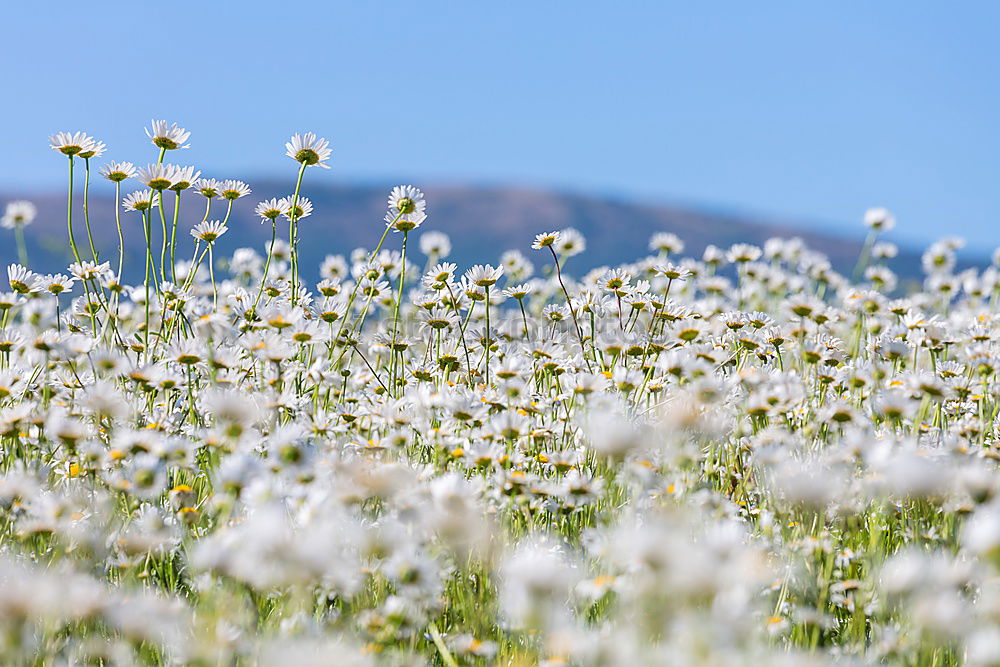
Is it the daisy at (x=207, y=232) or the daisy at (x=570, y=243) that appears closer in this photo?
the daisy at (x=207, y=232)

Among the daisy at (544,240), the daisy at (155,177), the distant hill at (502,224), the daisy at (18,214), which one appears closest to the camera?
the daisy at (155,177)

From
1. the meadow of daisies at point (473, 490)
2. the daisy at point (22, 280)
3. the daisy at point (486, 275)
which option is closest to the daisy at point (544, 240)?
the meadow of daisies at point (473, 490)

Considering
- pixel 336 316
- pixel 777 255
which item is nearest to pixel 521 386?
pixel 336 316

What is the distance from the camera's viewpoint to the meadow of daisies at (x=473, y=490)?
1.52 meters

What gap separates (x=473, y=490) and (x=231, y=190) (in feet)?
7.41

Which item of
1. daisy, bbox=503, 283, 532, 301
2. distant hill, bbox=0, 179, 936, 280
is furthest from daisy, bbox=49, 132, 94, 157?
distant hill, bbox=0, 179, 936, 280

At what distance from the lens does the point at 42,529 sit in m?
2.06

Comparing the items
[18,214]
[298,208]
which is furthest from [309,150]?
[18,214]

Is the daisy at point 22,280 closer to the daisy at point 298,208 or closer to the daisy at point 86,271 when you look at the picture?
the daisy at point 86,271

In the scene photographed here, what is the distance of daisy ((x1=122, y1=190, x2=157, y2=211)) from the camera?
361cm

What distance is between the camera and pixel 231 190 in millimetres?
3885

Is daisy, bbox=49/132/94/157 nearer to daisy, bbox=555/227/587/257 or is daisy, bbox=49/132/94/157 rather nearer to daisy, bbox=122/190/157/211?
Answer: daisy, bbox=122/190/157/211

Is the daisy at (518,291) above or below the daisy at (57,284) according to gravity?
above

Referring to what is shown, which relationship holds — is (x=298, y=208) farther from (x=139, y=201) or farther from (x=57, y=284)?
(x=57, y=284)
